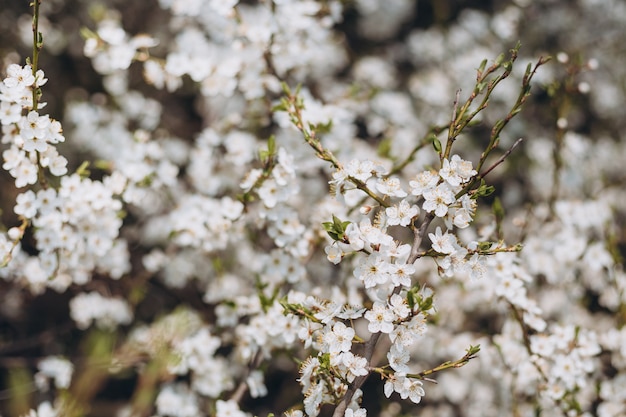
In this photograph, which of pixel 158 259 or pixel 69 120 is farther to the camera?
pixel 69 120

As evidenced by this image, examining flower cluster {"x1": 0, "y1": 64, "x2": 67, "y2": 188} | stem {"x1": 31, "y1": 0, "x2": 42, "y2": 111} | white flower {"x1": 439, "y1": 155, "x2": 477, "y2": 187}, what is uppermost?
stem {"x1": 31, "y1": 0, "x2": 42, "y2": 111}

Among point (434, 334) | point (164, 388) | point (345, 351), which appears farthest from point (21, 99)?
point (434, 334)

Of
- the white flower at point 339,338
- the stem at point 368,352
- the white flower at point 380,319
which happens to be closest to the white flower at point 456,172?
the stem at point 368,352

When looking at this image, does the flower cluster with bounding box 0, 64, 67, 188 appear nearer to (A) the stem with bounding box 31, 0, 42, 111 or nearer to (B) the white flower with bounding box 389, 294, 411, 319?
(A) the stem with bounding box 31, 0, 42, 111

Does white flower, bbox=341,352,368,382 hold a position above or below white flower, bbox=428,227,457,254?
below

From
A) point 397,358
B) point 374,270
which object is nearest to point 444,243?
point 374,270

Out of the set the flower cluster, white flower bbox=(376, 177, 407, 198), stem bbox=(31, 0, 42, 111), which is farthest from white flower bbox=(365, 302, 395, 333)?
stem bbox=(31, 0, 42, 111)

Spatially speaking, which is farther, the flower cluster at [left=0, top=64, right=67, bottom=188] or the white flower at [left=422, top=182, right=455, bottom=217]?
the flower cluster at [left=0, top=64, right=67, bottom=188]

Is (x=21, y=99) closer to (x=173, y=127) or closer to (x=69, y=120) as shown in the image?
(x=69, y=120)
